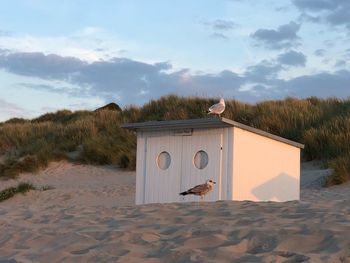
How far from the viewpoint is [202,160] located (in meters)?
13.3

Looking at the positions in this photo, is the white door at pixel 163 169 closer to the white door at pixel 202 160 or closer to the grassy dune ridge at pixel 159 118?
the white door at pixel 202 160

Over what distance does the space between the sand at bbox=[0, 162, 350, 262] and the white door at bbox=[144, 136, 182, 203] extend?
2552 mm

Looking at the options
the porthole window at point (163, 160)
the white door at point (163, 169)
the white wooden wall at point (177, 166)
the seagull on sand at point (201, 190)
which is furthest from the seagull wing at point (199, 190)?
the porthole window at point (163, 160)

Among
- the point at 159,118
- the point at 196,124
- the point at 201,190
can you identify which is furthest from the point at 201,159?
the point at 159,118

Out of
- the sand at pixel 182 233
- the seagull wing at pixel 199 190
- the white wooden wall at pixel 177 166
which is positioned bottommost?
the sand at pixel 182 233

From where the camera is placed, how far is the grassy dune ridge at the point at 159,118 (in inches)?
871

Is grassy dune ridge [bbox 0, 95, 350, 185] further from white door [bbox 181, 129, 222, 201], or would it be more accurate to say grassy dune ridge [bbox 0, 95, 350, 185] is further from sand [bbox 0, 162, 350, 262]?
sand [bbox 0, 162, 350, 262]

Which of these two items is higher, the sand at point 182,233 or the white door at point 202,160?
the white door at point 202,160

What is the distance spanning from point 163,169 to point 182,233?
6.03 meters

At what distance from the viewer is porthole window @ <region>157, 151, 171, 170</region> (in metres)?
13.9

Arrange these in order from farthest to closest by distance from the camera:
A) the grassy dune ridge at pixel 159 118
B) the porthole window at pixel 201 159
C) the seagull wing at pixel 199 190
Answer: the grassy dune ridge at pixel 159 118 < the porthole window at pixel 201 159 < the seagull wing at pixel 199 190

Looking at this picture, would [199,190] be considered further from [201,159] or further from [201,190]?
[201,159]

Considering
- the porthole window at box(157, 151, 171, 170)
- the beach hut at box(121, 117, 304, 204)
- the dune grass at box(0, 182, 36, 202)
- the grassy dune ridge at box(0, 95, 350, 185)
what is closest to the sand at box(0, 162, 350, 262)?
the beach hut at box(121, 117, 304, 204)

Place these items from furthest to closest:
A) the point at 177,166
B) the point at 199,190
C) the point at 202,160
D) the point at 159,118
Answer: the point at 159,118
the point at 177,166
the point at 202,160
the point at 199,190
